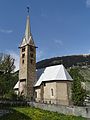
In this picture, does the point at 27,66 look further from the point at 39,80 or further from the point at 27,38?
the point at 27,38

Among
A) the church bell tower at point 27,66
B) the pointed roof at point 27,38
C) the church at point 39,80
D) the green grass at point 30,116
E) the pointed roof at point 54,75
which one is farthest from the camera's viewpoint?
the pointed roof at point 27,38

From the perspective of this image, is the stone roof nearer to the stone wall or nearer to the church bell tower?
the church bell tower

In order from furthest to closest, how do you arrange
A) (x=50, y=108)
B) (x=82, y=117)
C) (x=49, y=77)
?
1. (x=49, y=77)
2. (x=50, y=108)
3. (x=82, y=117)

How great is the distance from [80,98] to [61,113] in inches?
360

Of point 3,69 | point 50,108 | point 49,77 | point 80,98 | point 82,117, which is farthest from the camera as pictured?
point 3,69

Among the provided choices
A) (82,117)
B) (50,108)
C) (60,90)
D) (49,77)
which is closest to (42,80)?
(49,77)

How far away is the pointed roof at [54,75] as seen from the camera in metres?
61.1

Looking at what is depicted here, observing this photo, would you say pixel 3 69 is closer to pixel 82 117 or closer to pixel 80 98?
pixel 80 98

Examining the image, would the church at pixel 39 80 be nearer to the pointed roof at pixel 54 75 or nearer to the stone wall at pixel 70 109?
the pointed roof at pixel 54 75

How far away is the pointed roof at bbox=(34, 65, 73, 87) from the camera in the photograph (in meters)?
61.1

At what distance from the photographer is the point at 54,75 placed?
6259 centimetres

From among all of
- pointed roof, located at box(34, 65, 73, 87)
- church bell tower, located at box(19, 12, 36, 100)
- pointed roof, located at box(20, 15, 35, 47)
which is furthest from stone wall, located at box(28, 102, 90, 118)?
pointed roof, located at box(20, 15, 35, 47)

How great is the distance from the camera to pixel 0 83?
211ft

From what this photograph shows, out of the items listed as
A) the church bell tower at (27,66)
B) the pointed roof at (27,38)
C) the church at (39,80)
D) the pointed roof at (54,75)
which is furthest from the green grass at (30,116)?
the pointed roof at (27,38)
